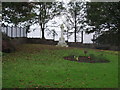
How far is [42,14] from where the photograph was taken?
47.0ft

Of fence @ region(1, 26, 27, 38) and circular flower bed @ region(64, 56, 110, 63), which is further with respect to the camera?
fence @ region(1, 26, 27, 38)

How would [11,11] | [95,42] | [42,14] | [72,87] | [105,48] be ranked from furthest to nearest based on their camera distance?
[42,14]
[95,42]
[105,48]
[11,11]
[72,87]

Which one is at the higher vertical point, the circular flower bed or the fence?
the fence

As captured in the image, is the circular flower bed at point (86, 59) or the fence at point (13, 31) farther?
the fence at point (13, 31)

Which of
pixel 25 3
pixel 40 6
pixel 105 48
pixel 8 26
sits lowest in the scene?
pixel 105 48

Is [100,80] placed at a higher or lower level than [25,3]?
lower

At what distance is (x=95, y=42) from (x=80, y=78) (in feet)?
22.3

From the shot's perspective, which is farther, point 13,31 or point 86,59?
point 13,31

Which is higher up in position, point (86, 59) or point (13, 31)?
point (13, 31)

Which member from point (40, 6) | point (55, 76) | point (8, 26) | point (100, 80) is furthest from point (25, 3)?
point (40, 6)

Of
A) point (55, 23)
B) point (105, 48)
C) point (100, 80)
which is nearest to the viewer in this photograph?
point (100, 80)

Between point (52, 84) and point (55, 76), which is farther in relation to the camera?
point (55, 76)

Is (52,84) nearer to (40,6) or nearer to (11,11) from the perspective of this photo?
(11,11)

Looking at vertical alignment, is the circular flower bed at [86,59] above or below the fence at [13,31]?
below
